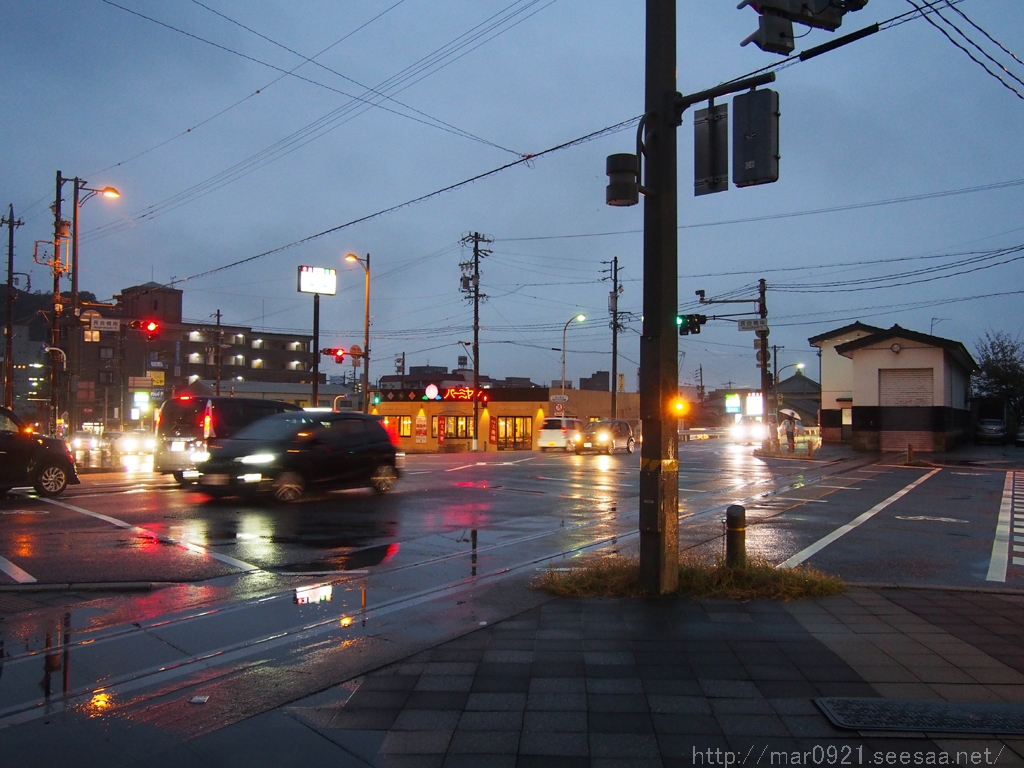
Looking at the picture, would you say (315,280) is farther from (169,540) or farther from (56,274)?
(169,540)

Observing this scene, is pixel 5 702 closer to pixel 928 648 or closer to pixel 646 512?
pixel 646 512

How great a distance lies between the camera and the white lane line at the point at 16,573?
7973mm

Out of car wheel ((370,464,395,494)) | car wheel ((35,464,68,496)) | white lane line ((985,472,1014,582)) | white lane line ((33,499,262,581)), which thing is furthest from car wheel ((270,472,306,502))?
white lane line ((985,472,1014,582))

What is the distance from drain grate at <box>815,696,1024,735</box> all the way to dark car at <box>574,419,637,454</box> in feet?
98.4

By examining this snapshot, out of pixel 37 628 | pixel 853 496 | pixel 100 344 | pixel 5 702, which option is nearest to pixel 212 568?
pixel 37 628

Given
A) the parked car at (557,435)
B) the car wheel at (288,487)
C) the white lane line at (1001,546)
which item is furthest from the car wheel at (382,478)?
the parked car at (557,435)

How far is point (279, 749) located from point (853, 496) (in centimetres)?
Answer: 1641

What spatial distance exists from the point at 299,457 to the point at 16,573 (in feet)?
21.7

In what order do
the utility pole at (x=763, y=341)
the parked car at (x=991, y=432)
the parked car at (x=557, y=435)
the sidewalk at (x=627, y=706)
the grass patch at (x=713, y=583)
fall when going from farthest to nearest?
the parked car at (x=991, y=432) < the parked car at (x=557, y=435) < the utility pole at (x=763, y=341) < the grass patch at (x=713, y=583) < the sidewalk at (x=627, y=706)

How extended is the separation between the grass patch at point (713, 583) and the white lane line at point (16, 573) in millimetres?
5364

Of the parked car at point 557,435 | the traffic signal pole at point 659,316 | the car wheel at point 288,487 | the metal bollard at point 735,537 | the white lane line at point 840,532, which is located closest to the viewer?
the traffic signal pole at point 659,316

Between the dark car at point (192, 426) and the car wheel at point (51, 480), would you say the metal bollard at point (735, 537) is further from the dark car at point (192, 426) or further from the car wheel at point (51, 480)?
the car wheel at point (51, 480)

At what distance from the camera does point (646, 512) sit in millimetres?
7262

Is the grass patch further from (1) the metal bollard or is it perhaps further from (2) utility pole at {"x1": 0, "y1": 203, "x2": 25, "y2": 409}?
(2) utility pole at {"x1": 0, "y1": 203, "x2": 25, "y2": 409}
